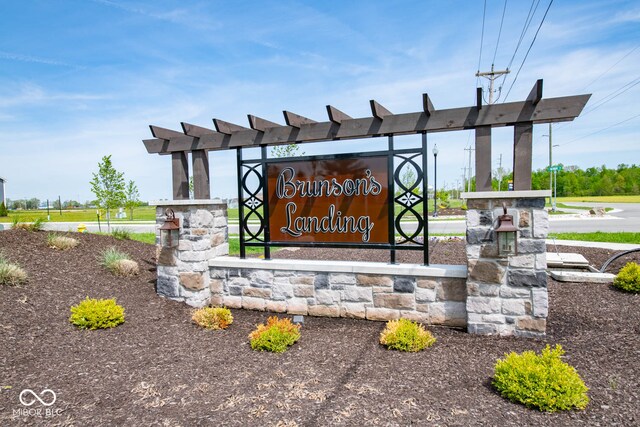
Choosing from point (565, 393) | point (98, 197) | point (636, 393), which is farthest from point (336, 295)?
point (98, 197)

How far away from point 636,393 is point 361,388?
227cm

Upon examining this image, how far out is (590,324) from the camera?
468cm

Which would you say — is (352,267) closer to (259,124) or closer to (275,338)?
(275,338)

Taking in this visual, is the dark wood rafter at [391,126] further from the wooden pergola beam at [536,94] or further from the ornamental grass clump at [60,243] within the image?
the ornamental grass clump at [60,243]

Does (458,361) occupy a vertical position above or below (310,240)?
below

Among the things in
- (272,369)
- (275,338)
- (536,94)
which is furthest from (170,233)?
(536,94)

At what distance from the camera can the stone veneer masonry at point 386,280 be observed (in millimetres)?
4316

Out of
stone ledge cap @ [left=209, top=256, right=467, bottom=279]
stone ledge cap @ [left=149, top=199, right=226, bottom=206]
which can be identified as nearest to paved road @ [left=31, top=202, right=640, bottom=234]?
stone ledge cap @ [left=149, top=199, right=226, bottom=206]

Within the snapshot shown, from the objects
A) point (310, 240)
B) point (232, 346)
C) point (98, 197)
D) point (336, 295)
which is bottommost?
point (232, 346)

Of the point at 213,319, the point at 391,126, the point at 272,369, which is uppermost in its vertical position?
the point at 391,126

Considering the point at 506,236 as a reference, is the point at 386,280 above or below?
below

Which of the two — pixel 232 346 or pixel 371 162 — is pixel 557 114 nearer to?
pixel 371 162

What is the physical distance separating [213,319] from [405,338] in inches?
98.1

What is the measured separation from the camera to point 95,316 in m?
4.55
